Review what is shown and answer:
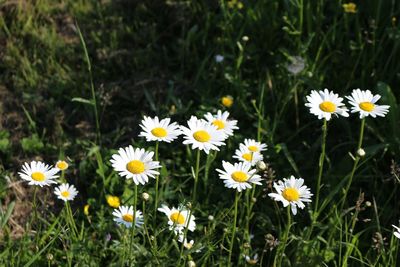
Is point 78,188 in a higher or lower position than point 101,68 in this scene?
lower

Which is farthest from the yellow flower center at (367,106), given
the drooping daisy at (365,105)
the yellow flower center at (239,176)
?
the yellow flower center at (239,176)

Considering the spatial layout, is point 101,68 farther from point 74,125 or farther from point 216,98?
point 216,98

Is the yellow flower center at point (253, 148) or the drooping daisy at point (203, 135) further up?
the yellow flower center at point (253, 148)

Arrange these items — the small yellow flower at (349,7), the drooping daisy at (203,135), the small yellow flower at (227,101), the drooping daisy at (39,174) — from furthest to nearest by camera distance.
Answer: the small yellow flower at (349,7) → the small yellow flower at (227,101) → the drooping daisy at (39,174) → the drooping daisy at (203,135)

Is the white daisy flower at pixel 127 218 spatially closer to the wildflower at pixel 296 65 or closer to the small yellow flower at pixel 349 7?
the wildflower at pixel 296 65

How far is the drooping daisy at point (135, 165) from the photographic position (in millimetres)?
1582

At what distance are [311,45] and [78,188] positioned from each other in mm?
1230

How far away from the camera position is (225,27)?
2.89m

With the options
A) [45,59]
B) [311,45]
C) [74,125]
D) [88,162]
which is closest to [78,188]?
[88,162]

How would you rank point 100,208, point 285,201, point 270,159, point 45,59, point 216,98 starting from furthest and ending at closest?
1. point 45,59
2. point 216,98
3. point 270,159
4. point 100,208
5. point 285,201

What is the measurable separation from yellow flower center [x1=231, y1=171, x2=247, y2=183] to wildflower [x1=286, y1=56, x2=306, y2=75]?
41.1 inches

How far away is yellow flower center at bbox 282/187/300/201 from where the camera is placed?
1.72 meters

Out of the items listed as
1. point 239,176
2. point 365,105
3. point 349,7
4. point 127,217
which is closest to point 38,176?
point 127,217

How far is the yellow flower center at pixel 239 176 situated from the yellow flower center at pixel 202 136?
12cm
